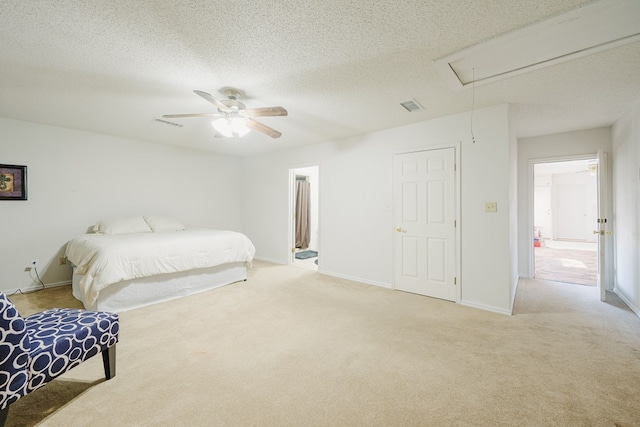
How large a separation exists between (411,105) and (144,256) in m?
3.59

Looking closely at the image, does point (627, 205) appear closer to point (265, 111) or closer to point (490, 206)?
point (490, 206)

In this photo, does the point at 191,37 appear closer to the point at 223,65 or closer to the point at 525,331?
the point at 223,65

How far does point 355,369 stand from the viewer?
191cm

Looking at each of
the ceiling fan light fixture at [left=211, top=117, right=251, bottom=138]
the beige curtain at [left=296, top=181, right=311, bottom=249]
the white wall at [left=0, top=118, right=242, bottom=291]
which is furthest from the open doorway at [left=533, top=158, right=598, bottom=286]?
the white wall at [left=0, top=118, right=242, bottom=291]

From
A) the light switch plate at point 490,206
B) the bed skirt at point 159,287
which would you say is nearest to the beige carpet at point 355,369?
the bed skirt at point 159,287

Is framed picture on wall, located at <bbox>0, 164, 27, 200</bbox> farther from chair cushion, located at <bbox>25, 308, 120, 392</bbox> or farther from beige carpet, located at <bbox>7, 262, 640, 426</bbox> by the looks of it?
chair cushion, located at <bbox>25, 308, 120, 392</bbox>

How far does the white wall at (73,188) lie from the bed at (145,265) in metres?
0.37

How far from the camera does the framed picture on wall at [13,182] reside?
3579 mm

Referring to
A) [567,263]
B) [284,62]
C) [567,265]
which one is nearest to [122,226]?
[284,62]

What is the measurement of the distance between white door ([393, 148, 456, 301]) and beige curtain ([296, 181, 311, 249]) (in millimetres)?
3589

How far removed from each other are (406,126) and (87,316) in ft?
13.0

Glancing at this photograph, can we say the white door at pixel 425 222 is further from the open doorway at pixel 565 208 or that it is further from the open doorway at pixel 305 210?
the open doorway at pixel 565 208

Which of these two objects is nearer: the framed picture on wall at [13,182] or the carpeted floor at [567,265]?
the framed picture on wall at [13,182]

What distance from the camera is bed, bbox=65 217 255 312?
277cm
